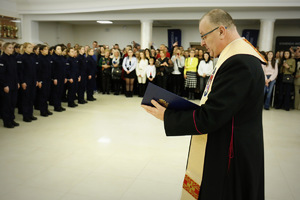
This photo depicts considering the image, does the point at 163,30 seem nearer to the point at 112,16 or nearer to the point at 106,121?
the point at 112,16

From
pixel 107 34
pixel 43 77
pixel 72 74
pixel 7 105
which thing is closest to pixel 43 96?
pixel 43 77

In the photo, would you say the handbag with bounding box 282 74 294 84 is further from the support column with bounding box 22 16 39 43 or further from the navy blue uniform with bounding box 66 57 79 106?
the support column with bounding box 22 16 39 43

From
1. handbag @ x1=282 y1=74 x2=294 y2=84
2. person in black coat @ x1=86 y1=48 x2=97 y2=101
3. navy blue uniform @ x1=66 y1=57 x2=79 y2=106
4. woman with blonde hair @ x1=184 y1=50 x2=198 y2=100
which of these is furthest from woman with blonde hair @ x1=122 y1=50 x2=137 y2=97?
handbag @ x1=282 y1=74 x2=294 y2=84

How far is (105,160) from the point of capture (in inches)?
144

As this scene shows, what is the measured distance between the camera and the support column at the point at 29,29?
13.7 m

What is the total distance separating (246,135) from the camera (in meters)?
1.42

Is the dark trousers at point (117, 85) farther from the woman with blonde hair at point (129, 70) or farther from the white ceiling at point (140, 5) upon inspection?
the white ceiling at point (140, 5)

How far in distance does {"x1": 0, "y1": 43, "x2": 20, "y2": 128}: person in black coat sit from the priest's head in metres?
4.50

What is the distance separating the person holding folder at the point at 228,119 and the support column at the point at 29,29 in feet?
46.4

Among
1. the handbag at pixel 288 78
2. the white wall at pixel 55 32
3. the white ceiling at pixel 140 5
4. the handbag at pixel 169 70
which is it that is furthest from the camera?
the white wall at pixel 55 32

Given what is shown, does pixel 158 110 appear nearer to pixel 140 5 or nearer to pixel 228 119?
pixel 228 119

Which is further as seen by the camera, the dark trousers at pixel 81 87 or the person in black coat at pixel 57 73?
the dark trousers at pixel 81 87

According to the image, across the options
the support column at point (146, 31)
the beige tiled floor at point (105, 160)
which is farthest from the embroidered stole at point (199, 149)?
the support column at point (146, 31)

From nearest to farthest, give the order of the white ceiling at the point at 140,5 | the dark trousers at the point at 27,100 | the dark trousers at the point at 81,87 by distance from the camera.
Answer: the dark trousers at the point at 27,100 → the dark trousers at the point at 81,87 → the white ceiling at the point at 140,5
